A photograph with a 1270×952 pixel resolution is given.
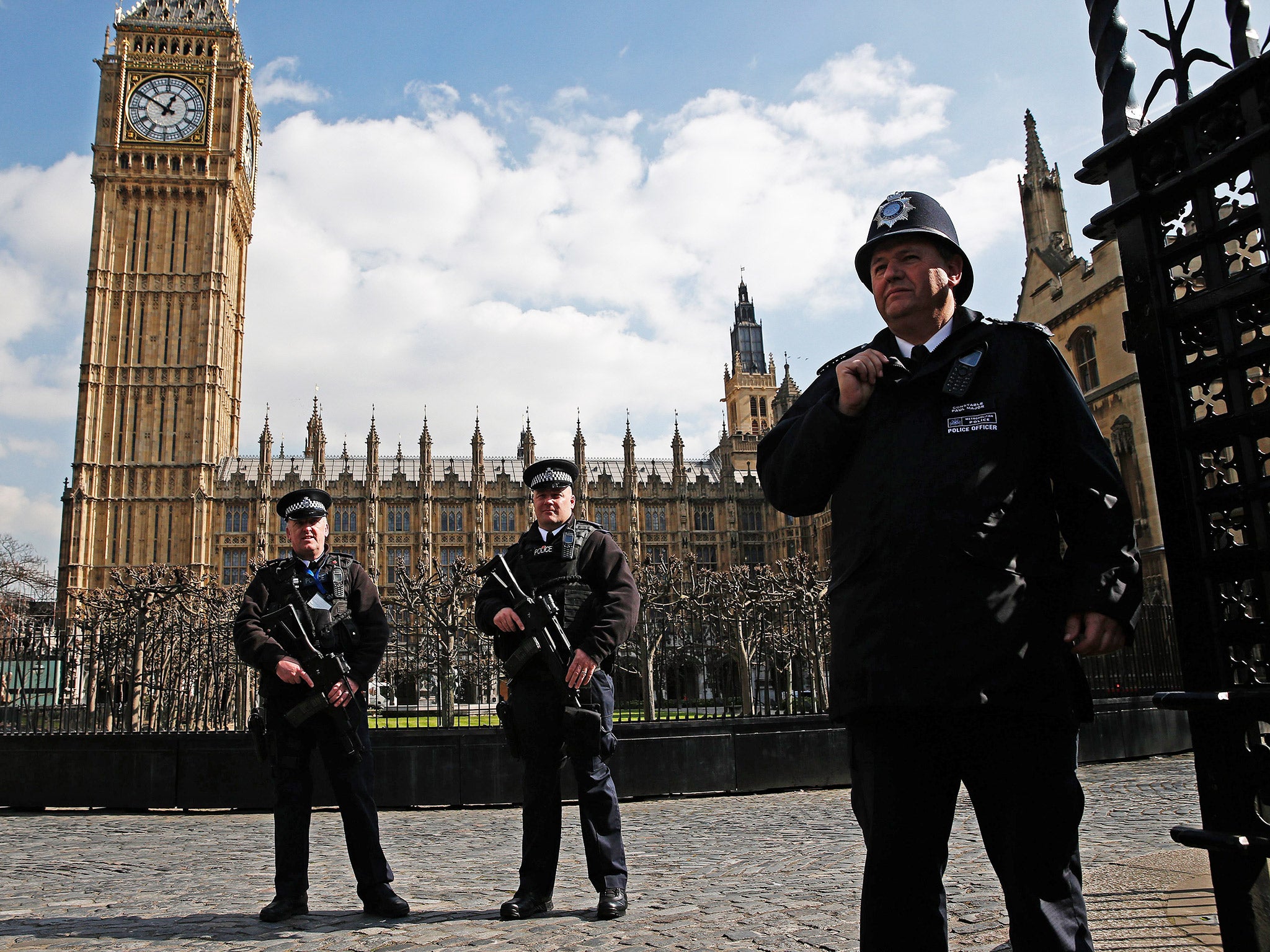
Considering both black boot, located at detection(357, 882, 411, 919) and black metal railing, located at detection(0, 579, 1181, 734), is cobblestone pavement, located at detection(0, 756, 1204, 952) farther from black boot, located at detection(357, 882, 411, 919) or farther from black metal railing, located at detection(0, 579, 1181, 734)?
black metal railing, located at detection(0, 579, 1181, 734)

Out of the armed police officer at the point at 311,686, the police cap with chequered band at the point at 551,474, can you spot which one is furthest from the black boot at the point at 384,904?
the police cap with chequered band at the point at 551,474

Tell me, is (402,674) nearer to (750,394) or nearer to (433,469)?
(433,469)

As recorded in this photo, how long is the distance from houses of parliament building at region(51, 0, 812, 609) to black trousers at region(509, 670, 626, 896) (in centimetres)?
4320

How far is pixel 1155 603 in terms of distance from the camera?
10836 millimetres

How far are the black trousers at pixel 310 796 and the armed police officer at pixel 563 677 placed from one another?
0.63m

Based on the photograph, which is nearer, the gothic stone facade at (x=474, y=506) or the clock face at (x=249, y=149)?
the gothic stone facade at (x=474, y=506)

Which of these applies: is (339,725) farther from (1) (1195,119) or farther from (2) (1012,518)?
(1) (1195,119)

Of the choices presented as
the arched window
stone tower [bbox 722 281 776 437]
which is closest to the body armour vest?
the arched window

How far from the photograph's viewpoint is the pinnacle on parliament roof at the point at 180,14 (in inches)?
2046

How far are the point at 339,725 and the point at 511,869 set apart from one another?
137 cm

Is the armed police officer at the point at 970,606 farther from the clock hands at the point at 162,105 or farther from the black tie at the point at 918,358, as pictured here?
the clock hands at the point at 162,105

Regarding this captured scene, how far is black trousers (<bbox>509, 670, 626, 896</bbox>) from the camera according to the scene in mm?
3609

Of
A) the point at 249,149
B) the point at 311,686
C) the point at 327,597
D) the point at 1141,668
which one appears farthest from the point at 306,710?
the point at 249,149

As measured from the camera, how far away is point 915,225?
6.98 feet
